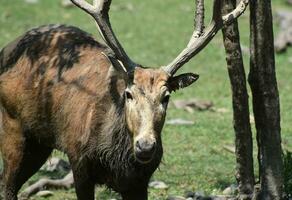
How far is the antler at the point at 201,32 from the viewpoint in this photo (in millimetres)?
6227

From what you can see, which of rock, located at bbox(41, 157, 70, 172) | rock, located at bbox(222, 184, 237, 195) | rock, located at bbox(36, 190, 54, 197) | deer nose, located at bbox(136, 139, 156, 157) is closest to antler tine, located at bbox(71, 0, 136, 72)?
deer nose, located at bbox(136, 139, 156, 157)

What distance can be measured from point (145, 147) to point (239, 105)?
5.78 ft

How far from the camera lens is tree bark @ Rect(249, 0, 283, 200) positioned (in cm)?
674

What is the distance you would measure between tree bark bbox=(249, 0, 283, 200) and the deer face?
39.6 inches

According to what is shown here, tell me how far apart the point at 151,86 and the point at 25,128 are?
165cm

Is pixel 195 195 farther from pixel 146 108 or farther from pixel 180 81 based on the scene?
pixel 146 108

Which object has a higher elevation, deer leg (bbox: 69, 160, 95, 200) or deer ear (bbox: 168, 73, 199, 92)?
deer ear (bbox: 168, 73, 199, 92)

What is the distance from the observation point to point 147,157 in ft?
18.7

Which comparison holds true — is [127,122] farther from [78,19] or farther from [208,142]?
[78,19]


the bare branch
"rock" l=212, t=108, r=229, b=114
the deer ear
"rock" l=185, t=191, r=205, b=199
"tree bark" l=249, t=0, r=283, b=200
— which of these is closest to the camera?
the deer ear

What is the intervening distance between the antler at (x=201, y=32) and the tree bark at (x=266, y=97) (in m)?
0.38

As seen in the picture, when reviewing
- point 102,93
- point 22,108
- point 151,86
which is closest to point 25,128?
point 22,108

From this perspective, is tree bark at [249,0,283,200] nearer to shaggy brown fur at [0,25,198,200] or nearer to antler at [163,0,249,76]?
antler at [163,0,249,76]

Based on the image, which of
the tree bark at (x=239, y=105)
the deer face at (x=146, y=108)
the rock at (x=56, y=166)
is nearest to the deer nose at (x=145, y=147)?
the deer face at (x=146, y=108)
